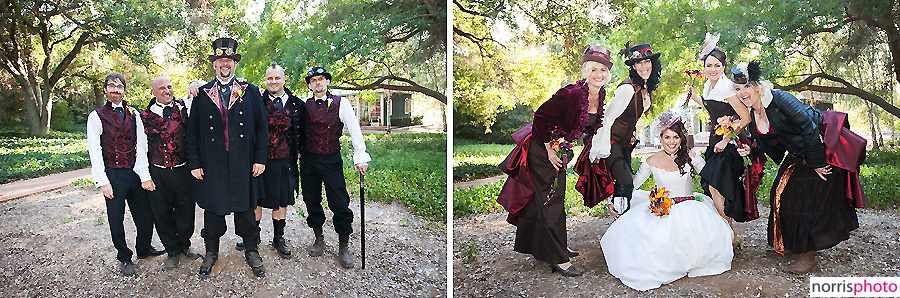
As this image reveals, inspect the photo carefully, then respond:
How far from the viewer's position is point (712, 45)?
2818 millimetres

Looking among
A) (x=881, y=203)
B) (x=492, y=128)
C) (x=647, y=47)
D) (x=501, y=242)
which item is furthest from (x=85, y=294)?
(x=881, y=203)

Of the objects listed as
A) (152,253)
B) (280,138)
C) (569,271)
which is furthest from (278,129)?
(569,271)

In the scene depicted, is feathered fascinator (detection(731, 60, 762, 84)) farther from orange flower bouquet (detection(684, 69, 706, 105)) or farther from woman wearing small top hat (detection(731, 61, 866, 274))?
orange flower bouquet (detection(684, 69, 706, 105))

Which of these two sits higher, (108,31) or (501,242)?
(108,31)

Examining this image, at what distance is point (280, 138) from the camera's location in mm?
2787

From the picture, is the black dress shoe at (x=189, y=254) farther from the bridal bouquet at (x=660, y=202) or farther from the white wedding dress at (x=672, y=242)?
the bridal bouquet at (x=660, y=202)

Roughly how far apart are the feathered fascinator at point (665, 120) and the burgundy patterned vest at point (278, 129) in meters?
1.88

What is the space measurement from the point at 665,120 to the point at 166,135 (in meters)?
2.42

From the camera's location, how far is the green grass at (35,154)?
2.79 m

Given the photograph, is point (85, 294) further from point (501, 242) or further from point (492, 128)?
point (492, 128)

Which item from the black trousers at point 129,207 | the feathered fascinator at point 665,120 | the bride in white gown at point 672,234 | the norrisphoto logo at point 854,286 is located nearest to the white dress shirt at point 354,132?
the black trousers at point 129,207

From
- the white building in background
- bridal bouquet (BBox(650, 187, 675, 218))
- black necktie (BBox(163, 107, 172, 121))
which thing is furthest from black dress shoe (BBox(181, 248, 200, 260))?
bridal bouquet (BBox(650, 187, 675, 218))

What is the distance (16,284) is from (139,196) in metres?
0.80

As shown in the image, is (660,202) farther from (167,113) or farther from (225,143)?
(167,113)
